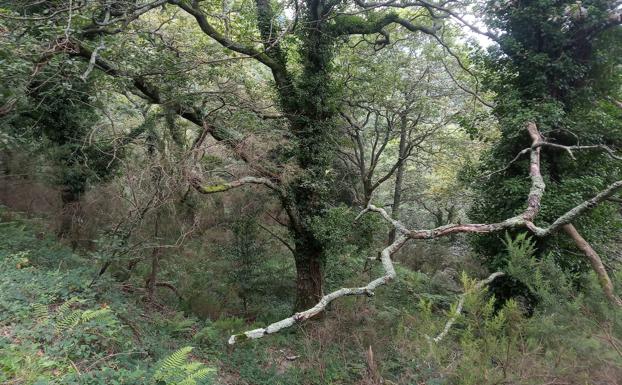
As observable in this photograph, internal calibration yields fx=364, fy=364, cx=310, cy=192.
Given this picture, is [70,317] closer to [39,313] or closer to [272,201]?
[39,313]

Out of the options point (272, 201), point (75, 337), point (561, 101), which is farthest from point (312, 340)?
point (561, 101)

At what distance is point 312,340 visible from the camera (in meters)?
8.27

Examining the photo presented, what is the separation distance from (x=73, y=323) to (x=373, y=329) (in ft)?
19.6

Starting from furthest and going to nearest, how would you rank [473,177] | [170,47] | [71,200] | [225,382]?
[71,200], [473,177], [170,47], [225,382]

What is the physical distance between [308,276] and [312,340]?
6.15 feet

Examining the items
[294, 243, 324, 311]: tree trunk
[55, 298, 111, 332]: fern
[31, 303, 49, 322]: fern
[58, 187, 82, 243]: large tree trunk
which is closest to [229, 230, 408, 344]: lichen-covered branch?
[55, 298, 111, 332]: fern

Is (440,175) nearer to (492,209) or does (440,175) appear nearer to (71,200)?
(492,209)

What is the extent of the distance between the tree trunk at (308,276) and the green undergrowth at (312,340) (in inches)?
43.0

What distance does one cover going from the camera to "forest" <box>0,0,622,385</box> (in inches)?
154

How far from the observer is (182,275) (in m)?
10.6

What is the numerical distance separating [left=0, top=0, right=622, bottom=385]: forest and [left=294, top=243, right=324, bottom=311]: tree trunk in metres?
0.04

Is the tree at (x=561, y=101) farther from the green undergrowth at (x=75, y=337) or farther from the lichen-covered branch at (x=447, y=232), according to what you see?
the green undergrowth at (x=75, y=337)

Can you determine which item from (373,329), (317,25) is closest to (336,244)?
(373,329)

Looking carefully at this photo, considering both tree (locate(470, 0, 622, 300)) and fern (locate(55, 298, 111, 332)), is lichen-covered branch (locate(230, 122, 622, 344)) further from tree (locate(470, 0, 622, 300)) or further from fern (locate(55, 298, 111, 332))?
tree (locate(470, 0, 622, 300))
